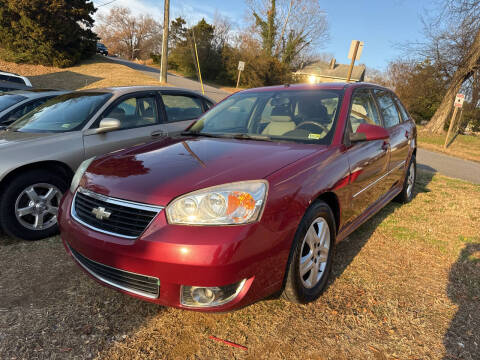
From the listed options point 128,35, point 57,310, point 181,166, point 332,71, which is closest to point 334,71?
point 332,71

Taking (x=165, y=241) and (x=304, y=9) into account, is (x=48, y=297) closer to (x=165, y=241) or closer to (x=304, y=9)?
(x=165, y=241)

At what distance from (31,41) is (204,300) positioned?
26732 mm

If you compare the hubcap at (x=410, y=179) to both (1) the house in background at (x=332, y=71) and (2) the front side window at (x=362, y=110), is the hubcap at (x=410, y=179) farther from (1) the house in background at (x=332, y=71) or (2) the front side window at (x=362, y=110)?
(1) the house in background at (x=332, y=71)

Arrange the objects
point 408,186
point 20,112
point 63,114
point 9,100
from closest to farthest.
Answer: point 63,114 < point 408,186 < point 20,112 < point 9,100

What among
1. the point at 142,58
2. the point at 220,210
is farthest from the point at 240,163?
the point at 142,58

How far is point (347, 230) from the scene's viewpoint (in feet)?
9.61

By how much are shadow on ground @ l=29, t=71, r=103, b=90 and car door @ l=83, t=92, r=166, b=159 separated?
1760 centimetres

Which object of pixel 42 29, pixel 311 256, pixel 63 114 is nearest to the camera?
pixel 311 256

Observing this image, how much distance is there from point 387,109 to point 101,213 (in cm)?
354

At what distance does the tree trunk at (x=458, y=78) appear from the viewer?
1573cm

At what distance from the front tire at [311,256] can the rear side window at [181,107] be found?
3.06 meters

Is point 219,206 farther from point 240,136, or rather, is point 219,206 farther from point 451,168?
point 451,168

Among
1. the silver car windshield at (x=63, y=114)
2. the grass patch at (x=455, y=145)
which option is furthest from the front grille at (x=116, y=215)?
the grass patch at (x=455, y=145)

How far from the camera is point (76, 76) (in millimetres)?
22094
